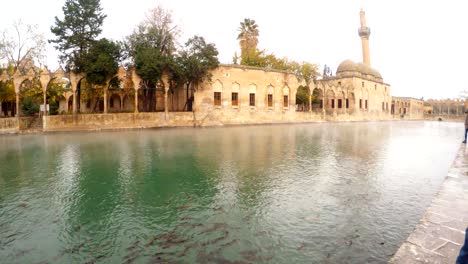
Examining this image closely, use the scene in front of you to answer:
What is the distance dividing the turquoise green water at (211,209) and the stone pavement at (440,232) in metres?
0.37

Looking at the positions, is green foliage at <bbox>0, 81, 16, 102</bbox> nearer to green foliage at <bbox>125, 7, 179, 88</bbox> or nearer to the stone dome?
green foliage at <bbox>125, 7, 179, 88</bbox>

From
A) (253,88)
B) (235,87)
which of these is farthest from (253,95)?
(235,87)

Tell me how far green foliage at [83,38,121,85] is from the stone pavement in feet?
76.8

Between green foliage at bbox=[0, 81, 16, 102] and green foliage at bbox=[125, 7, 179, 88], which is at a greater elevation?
green foliage at bbox=[125, 7, 179, 88]

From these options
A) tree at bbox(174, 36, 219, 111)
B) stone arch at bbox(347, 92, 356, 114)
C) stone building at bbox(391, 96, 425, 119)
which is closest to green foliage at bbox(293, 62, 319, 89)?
stone arch at bbox(347, 92, 356, 114)

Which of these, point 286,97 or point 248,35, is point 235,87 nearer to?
point 286,97

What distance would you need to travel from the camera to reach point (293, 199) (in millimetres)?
5301

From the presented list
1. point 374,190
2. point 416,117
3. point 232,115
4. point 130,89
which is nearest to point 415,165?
point 374,190

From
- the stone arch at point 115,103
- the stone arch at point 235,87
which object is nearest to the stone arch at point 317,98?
the stone arch at point 235,87

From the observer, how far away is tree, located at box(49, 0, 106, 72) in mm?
22859

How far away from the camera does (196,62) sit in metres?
25.0

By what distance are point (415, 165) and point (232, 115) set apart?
22492 millimetres

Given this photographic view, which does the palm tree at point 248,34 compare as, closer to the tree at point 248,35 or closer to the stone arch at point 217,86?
the tree at point 248,35

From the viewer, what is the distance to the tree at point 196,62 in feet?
82.0
